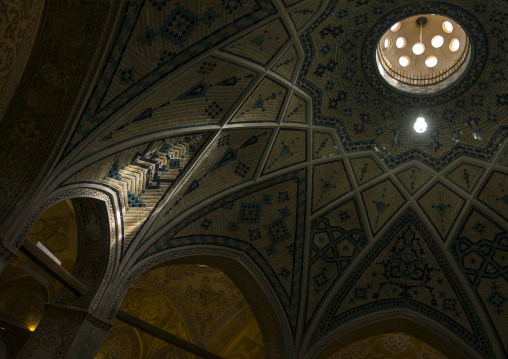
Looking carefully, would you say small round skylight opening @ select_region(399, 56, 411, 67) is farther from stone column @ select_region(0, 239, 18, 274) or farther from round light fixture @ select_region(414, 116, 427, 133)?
stone column @ select_region(0, 239, 18, 274)

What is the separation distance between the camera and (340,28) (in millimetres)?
7035

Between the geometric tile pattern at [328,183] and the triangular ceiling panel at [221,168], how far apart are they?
1.26m

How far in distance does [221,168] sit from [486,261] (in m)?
5.15

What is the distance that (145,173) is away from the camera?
6910 mm

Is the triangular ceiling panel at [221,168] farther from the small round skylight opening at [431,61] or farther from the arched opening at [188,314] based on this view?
the small round skylight opening at [431,61]

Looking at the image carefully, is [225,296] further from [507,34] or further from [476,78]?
[507,34]

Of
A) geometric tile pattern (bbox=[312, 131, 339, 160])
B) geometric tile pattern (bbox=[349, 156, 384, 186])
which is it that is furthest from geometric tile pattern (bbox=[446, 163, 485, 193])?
geometric tile pattern (bbox=[312, 131, 339, 160])

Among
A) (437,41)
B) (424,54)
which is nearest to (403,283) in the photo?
(424,54)

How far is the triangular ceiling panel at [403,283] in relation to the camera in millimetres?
8602

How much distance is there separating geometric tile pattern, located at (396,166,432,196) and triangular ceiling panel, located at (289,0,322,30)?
351 centimetres

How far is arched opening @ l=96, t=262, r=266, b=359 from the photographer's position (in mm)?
10305

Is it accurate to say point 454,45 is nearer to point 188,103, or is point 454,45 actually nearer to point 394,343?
point 188,103

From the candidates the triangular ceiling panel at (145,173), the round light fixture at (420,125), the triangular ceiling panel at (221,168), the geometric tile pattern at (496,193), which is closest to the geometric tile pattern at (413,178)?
the round light fixture at (420,125)

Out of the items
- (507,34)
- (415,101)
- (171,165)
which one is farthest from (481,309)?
(171,165)
